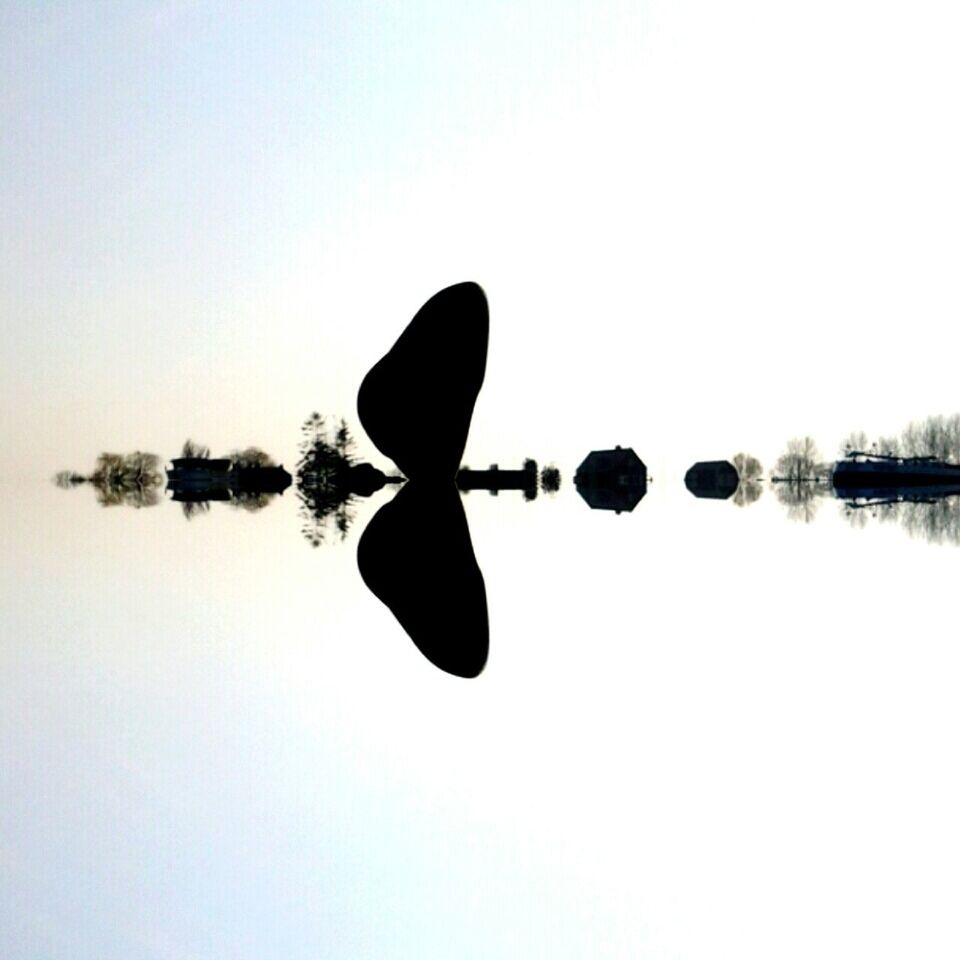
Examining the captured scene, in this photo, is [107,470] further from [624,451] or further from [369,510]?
[369,510]

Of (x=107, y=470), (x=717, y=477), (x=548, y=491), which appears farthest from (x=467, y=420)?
(x=107, y=470)

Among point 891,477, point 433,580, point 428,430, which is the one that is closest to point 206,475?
point 891,477

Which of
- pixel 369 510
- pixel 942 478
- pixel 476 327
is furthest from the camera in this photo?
pixel 942 478

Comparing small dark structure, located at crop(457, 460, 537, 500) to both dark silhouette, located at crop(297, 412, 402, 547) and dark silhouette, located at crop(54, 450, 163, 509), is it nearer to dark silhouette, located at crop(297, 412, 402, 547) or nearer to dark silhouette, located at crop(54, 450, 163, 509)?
dark silhouette, located at crop(297, 412, 402, 547)

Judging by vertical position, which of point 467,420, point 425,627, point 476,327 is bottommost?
point 425,627

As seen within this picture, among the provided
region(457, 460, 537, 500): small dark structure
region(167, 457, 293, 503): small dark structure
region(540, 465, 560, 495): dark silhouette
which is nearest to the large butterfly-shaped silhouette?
region(457, 460, 537, 500): small dark structure

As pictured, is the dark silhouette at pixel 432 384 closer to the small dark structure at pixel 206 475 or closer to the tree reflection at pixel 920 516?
the tree reflection at pixel 920 516
